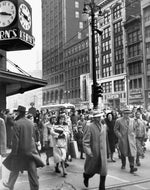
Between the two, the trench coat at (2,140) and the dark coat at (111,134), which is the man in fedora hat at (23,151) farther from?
the dark coat at (111,134)

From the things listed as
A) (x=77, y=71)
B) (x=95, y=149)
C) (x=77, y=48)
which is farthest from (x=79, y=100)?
(x=95, y=149)

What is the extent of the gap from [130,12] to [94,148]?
55.3 m

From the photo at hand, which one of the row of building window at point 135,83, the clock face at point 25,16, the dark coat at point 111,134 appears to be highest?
the row of building window at point 135,83

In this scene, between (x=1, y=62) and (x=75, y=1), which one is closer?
(x=1, y=62)

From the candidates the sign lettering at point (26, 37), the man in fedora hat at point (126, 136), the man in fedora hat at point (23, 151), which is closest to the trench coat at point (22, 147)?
the man in fedora hat at point (23, 151)

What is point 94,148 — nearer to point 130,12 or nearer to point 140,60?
point 140,60

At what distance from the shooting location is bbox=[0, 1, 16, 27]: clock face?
11750 mm

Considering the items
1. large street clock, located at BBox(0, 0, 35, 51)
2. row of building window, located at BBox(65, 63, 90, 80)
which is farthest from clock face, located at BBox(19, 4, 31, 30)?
row of building window, located at BBox(65, 63, 90, 80)

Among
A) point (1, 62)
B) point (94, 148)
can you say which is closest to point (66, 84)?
point (1, 62)

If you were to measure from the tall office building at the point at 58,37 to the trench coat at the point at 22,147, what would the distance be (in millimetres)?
84171

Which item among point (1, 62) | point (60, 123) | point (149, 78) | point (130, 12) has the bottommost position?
point (60, 123)

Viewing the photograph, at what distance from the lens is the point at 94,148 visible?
670 centimetres

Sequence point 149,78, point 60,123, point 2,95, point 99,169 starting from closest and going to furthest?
point 99,169 < point 60,123 < point 2,95 < point 149,78

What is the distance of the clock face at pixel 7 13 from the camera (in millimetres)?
11750
